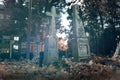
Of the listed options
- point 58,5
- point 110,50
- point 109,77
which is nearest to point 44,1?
point 58,5

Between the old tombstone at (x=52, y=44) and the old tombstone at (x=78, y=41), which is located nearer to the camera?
the old tombstone at (x=52, y=44)

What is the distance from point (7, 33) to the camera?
1409 inches

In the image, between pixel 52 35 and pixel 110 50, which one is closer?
pixel 52 35

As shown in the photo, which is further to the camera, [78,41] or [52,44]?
[78,41]

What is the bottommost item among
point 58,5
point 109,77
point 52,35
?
point 109,77

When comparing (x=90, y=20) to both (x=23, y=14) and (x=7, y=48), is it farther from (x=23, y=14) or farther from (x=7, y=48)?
(x=7, y=48)

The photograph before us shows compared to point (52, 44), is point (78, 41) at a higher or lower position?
higher

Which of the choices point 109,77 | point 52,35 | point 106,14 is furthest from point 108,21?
point 109,77

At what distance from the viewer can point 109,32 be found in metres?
31.8

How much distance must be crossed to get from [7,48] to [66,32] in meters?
12.9

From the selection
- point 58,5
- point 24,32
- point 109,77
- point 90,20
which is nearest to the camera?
point 109,77

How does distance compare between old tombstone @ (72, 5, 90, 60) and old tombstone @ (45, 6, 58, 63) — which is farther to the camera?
old tombstone @ (72, 5, 90, 60)

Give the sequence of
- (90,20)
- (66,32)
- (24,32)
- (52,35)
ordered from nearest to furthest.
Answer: (52,35)
(90,20)
(24,32)
(66,32)

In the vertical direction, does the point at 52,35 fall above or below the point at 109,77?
above
